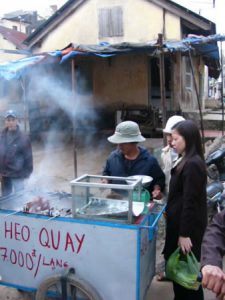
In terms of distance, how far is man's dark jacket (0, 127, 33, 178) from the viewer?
5.38 metres

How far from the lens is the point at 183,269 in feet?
9.14

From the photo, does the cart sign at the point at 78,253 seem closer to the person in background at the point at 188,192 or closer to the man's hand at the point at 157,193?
the person in background at the point at 188,192

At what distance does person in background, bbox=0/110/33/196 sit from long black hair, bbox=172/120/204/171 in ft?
10.6

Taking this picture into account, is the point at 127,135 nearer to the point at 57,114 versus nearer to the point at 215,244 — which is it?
the point at 215,244

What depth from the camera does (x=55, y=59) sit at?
9.01 meters

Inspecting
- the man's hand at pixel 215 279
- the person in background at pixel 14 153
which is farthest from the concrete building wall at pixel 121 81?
the man's hand at pixel 215 279

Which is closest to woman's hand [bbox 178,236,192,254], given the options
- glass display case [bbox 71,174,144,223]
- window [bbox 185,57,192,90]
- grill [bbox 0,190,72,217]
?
glass display case [bbox 71,174,144,223]

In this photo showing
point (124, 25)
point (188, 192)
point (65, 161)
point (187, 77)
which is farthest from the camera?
A: point (187, 77)

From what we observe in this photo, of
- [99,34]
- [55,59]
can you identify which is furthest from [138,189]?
[99,34]

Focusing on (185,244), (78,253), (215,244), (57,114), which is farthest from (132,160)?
(57,114)

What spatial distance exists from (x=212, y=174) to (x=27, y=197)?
4.19m

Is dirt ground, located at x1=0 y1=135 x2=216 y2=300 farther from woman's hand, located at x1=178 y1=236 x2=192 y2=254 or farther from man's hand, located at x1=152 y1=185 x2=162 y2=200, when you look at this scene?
woman's hand, located at x1=178 y1=236 x2=192 y2=254

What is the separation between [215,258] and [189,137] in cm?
131

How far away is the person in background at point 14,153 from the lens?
5375mm
